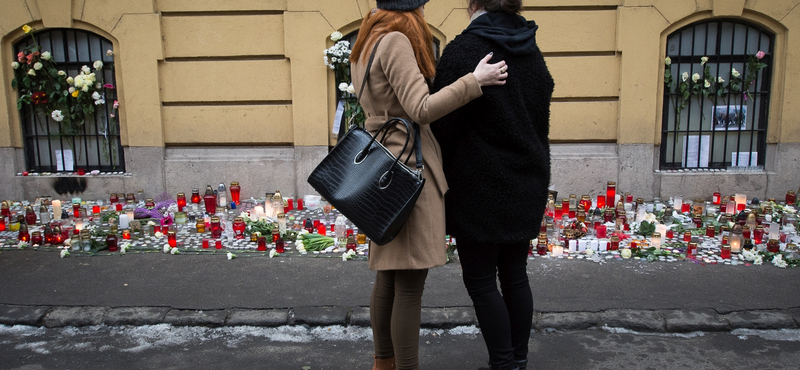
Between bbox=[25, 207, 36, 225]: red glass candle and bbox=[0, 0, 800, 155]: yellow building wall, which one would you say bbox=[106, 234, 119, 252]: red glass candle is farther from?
bbox=[0, 0, 800, 155]: yellow building wall

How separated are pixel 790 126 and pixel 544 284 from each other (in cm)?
482

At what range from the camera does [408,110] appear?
249 centimetres

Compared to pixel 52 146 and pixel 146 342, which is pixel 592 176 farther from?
pixel 52 146

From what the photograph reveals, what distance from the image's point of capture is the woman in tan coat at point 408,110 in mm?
2479

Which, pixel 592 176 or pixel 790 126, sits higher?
pixel 790 126

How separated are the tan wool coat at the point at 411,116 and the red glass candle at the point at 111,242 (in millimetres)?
3702

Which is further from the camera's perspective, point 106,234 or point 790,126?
point 790,126

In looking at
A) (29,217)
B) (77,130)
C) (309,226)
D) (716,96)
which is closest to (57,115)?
(77,130)

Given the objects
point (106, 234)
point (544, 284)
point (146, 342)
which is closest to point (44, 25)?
point (106, 234)

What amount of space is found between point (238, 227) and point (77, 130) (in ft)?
11.6

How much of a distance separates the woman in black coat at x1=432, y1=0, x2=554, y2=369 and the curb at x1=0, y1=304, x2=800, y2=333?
4.23 feet

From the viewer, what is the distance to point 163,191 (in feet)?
25.8

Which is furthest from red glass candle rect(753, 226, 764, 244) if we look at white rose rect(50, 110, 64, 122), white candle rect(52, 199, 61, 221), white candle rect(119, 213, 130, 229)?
white rose rect(50, 110, 64, 122)

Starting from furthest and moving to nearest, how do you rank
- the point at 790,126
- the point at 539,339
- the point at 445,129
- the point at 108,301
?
1. the point at 790,126
2. the point at 108,301
3. the point at 539,339
4. the point at 445,129
